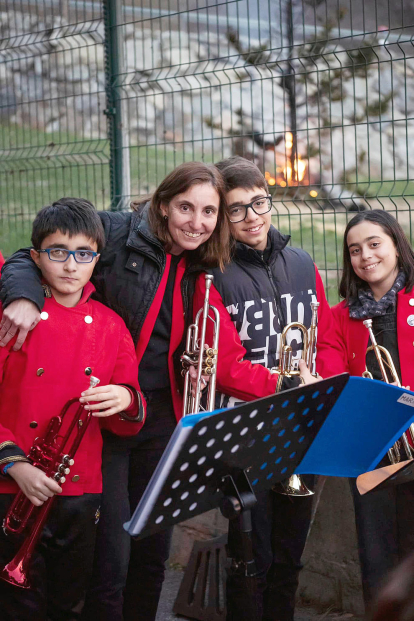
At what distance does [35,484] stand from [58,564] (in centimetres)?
41

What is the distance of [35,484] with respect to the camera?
2416mm

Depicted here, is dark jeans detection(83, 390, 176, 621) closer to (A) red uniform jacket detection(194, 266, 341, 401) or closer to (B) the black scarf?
(A) red uniform jacket detection(194, 266, 341, 401)

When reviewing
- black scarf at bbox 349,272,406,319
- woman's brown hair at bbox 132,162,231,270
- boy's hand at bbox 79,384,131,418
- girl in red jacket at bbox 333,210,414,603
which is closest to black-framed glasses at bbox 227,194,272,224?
woman's brown hair at bbox 132,162,231,270

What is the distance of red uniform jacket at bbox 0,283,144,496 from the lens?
2.57 metres

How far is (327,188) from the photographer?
395 centimetres

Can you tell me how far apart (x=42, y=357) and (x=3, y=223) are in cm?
305

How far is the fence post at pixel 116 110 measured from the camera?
4.63 meters

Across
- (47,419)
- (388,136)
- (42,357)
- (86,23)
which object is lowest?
(47,419)

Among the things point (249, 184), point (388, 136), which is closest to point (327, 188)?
point (388, 136)

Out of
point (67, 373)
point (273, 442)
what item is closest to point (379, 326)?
point (273, 442)

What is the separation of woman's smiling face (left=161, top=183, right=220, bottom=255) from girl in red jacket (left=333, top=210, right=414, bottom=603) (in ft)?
2.19

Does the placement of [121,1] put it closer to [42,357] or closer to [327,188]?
[327,188]

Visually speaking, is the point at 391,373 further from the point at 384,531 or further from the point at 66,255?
the point at 66,255

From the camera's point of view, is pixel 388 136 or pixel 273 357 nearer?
pixel 273 357
